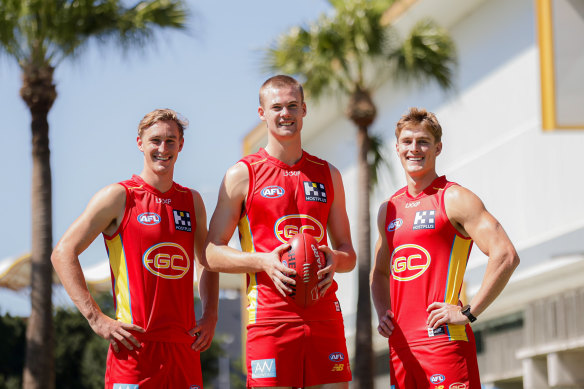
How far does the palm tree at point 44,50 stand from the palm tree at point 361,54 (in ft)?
15.9

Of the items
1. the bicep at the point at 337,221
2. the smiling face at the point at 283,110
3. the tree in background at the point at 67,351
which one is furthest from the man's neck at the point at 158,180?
the tree in background at the point at 67,351

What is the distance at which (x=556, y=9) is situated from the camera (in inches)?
620

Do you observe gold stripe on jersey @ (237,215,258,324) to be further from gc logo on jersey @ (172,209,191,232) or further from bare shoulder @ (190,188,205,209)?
bare shoulder @ (190,188,205,209)

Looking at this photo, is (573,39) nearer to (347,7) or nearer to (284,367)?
(347,7)

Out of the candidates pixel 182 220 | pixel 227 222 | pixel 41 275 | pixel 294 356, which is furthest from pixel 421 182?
pixel 41 275

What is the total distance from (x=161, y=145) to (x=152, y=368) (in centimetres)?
150

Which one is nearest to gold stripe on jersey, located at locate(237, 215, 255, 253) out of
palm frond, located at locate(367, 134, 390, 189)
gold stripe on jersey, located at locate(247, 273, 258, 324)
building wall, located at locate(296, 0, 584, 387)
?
gold stripe on jersey, located at locate(247, 273, 258, 324)

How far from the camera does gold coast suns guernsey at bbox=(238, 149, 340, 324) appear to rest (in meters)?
6.28

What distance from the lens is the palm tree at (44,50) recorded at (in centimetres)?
1725

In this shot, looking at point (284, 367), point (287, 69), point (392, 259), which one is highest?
point (287, 69)

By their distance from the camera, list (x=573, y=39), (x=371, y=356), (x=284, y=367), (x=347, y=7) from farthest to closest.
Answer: (x=347, y=7) → (x=371, y=356) → (x=573, y=39) → (x=284, y=367)

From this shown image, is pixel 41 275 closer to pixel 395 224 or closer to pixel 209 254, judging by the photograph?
pixel 209 254

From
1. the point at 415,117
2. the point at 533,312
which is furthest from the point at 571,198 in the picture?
the point at 415,117

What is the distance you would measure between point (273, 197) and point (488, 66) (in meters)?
Answer: 24.0
